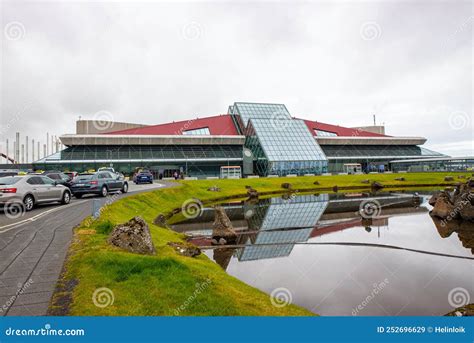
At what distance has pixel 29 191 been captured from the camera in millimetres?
17672

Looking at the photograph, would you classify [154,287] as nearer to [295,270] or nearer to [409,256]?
[295,270]

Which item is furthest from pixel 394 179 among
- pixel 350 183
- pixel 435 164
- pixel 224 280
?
pixel 224 280

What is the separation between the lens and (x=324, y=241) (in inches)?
610

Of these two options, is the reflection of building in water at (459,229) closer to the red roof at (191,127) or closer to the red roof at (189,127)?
the red roof at (191,127)

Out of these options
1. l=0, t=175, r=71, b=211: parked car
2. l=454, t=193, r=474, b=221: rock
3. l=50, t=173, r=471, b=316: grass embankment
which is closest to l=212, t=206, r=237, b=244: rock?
l=50, t=173, r=471, b=316: grass embankment

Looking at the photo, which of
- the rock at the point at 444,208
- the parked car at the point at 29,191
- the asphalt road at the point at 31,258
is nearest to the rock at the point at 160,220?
Result: the asphalt road at the point at 31,258

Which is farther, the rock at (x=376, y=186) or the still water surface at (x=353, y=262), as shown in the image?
the rock at (x=376, y=186)

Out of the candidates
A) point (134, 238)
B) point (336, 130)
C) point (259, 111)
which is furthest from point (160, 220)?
point (336, 130)

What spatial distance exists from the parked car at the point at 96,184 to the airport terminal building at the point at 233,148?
38974mm

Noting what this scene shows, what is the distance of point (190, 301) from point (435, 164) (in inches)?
3287

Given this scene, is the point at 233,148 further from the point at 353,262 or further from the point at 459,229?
the point at 353,262

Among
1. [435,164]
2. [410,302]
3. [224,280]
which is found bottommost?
[410,302]

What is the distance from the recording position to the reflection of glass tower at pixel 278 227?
1362 cm

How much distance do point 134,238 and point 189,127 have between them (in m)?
78.4
